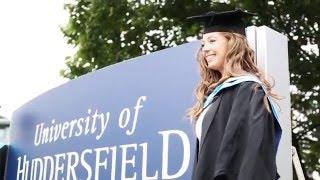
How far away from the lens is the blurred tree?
7250mm

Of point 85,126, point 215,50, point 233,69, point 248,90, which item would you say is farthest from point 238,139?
point 85,126

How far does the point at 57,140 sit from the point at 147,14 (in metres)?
4.25

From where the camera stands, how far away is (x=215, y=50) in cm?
228

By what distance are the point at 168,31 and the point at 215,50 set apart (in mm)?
5840

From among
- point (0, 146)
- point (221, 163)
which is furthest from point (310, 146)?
point (221, 163)

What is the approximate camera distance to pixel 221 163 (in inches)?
78.0

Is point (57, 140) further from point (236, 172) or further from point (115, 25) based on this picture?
point (115, 25)

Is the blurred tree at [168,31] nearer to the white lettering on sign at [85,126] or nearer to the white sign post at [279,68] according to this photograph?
the white lettering on sign at [85,126]

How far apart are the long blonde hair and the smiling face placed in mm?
22

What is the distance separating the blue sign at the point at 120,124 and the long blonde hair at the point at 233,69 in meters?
0.47

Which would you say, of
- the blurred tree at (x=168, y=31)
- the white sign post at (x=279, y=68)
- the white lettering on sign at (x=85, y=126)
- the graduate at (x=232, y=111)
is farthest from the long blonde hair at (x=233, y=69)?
the blurred tree at (x=168, y=31)

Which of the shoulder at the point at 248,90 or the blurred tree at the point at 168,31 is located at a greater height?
the blurred tree at the point at 168,31

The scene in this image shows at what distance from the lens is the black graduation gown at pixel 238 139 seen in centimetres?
193

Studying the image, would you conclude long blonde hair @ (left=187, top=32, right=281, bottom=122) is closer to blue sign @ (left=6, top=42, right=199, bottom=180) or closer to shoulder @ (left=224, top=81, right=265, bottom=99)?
shoulder @ (left=224, top=81, right=265, bottom=99)
